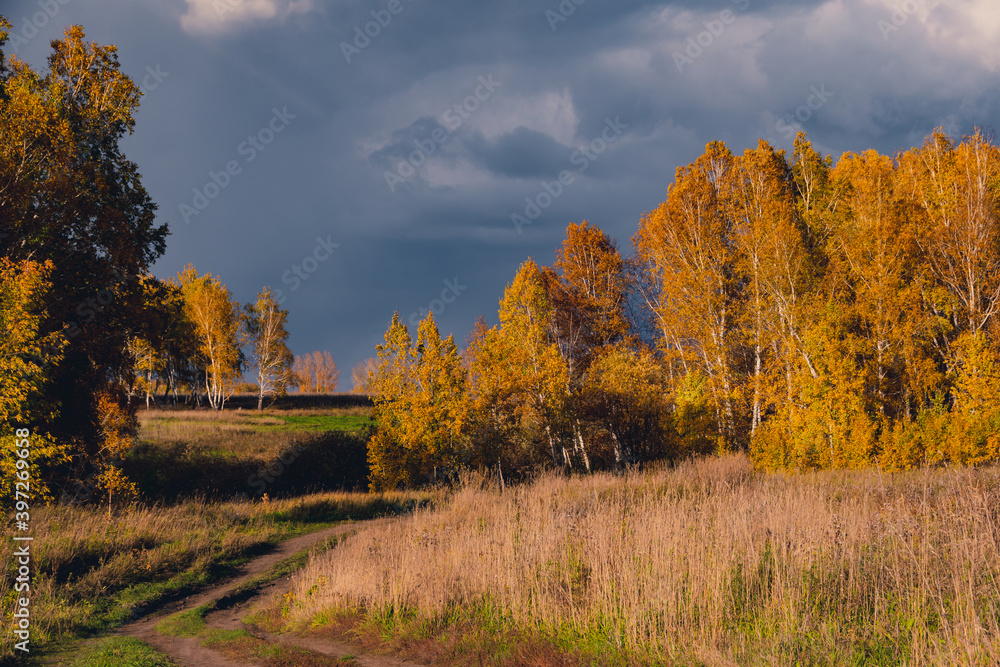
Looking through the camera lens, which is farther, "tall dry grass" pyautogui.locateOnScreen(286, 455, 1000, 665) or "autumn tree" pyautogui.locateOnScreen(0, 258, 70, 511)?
"autumn tree" pyautogui.locateOnScreen(0, 258, 70, 511)

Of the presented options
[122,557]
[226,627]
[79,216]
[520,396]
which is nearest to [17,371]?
[122,557]

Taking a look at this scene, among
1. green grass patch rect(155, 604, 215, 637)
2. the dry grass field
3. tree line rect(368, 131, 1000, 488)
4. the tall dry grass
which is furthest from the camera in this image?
tree line rect(368, 131, 1000, 488)

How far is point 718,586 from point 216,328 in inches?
2290

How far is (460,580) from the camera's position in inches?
347

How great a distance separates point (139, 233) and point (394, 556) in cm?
1691

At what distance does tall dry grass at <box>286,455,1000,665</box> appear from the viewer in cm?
572

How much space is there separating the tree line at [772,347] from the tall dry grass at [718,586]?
15.0 metres

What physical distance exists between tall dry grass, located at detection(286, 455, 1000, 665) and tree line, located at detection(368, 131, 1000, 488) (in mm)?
15024

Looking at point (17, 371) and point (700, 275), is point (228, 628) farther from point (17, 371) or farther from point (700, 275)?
point (700, 275)

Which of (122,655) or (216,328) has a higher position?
(216,328)

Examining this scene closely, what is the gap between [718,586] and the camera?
6.59m

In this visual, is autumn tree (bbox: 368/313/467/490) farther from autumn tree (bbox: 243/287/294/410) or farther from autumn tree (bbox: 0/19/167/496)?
autumn tree (bbox: 243/287/294/410)

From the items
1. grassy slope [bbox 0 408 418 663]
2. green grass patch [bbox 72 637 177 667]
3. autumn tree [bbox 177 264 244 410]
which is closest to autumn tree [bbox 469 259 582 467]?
grassy slope [bbox 0 408 418 663]

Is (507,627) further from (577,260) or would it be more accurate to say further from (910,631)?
(577,260)
